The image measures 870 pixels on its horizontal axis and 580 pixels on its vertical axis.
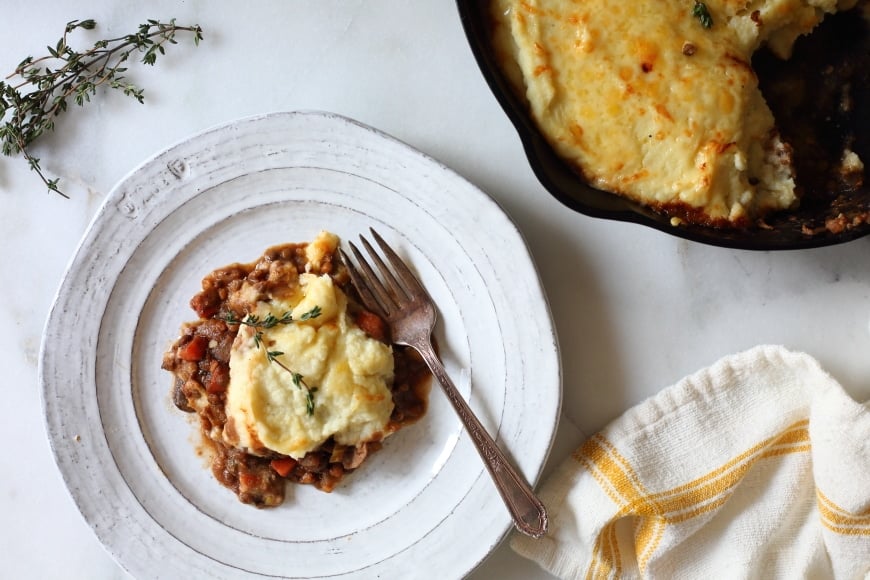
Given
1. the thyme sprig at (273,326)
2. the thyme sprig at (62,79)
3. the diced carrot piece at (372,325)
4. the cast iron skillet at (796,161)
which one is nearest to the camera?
Answer: the cast iron skillet at (796,161)

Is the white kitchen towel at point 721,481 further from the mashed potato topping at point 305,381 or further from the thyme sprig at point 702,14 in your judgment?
the thyme sprig at point 702,14

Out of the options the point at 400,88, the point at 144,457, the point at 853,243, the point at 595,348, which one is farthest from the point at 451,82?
the point at 144,457

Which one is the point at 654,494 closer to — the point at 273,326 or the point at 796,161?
the point at 796,161

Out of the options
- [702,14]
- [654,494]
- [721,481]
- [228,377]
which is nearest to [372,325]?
[228,377]

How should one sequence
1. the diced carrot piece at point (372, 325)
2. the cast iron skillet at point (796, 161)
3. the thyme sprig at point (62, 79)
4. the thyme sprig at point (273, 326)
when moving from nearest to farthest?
the cast iron skillet at point (796, 161) → the thyme sprig at point (273, 326) → the diced carrot piece at point (372, 325) → the thyme sprig at point (62, 79)

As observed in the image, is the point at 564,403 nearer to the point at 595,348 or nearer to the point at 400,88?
the point at 595,348

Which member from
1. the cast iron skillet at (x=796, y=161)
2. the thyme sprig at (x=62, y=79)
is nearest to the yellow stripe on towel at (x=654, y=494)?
the cast iron skillet at (x=796, y=161)
